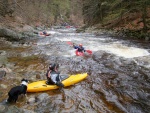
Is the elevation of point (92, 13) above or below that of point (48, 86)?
above

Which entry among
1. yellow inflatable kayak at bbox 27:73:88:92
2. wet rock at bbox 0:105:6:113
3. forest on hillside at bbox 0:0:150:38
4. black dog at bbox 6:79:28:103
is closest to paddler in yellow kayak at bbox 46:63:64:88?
yellow inflatable kayak at bbox 27:73:88:92

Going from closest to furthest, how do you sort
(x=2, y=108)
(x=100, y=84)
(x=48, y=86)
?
1. (x=2, y=108)
2. (x=48, y=86)
3. (x=100, y=84)

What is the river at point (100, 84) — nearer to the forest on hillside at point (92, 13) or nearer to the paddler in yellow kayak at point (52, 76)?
the paddler in yellow kayak at point (52, 76)

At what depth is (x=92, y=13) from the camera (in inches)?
1325

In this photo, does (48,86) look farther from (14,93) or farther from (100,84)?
(100,84)

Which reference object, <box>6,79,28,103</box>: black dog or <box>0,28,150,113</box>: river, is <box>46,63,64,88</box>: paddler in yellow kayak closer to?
<box>0,28,150,113</box>: river

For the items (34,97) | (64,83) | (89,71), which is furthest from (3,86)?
(89,71)

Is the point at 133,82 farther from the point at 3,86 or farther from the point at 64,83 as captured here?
the point at 3,86

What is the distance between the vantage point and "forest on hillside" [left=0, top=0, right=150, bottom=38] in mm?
17531

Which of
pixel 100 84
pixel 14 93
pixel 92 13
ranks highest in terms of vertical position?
pixel 92 13

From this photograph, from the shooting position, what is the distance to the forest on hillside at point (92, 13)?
1753cm

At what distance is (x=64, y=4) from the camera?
52.7 meters

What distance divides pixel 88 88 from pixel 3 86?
2.87 meters

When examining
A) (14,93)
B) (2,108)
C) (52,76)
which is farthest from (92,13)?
(2,108)
